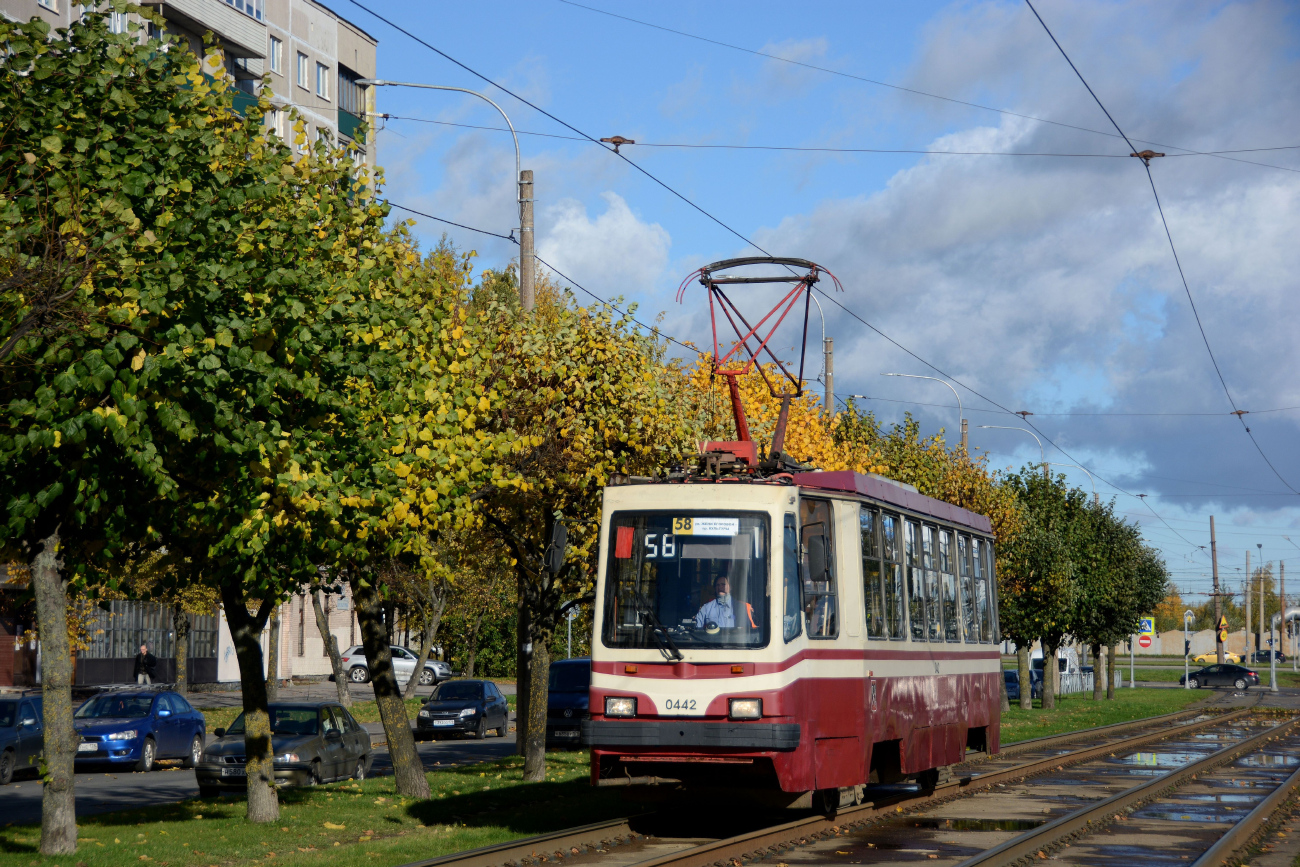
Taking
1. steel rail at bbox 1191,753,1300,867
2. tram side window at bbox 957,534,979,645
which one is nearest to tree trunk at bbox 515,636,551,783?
tram side window at bbox 957,534,979,645

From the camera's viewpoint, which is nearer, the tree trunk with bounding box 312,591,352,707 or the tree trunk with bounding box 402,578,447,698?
the tree trunk with bounding box 312,591,352,707

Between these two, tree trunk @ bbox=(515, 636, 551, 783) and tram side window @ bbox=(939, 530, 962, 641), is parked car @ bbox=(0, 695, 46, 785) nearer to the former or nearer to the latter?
tree trunk @ bbox=(515, 636, 551, 783)

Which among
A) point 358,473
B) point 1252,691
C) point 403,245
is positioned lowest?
point 1252,691

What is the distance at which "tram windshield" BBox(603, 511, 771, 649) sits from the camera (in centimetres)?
1317

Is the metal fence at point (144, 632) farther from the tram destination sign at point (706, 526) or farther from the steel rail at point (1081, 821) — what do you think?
the tram destination sign at point (706, 526)

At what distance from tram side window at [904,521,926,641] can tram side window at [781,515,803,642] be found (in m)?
2.74

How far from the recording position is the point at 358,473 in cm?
1395

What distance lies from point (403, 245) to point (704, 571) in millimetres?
6662

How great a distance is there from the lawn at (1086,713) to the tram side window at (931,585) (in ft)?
48.1

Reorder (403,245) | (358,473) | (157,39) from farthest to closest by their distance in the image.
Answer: (403,245), (358,473), (157,39)

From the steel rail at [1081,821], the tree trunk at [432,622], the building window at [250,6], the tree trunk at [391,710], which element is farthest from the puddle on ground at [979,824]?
the building window at [250,6]

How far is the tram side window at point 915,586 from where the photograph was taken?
1588 centimetres

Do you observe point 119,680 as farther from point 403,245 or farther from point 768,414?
point 403,245

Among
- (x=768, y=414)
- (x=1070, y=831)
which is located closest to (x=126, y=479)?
(x=1070, y=831)
